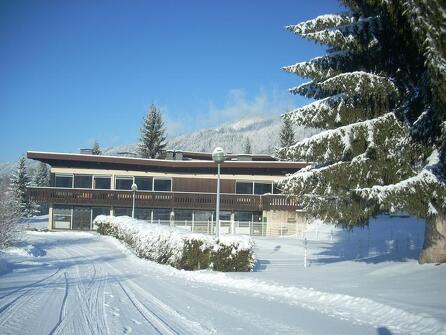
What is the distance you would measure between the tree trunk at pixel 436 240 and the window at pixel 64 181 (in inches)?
1291

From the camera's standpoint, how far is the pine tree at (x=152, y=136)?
2569 inches

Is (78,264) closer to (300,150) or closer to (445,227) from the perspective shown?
(300,150)

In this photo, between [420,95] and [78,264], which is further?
[78,264]

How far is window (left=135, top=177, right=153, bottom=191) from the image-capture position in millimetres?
40594

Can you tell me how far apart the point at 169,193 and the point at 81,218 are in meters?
7.80

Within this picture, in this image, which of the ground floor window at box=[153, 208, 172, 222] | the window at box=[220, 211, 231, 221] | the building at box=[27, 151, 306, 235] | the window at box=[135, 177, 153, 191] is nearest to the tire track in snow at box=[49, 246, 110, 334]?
the building at box=[27, 151, 306, 235]

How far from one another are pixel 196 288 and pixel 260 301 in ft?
7.62

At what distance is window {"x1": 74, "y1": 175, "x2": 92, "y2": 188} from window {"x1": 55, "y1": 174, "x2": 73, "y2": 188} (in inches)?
16.3

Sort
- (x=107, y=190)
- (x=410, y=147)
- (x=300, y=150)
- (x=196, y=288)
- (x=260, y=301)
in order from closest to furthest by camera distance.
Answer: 1. (x=260, y=301)
2. (x=196, y=288)
3. (x=410, y=147)
4. (x=300, y=150)
5. (x=107, y=190)

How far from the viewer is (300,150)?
1371cm

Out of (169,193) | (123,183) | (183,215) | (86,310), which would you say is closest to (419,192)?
(86,310)

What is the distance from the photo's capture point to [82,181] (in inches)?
1572

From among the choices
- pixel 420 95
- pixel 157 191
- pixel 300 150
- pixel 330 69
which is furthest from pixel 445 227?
pixel 157 191

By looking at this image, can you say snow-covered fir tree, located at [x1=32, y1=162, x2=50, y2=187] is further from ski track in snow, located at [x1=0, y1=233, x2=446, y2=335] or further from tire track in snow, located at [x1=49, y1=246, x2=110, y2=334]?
tire track in snow, located at [x1=49, y1=246, x2=110, y2=334]
